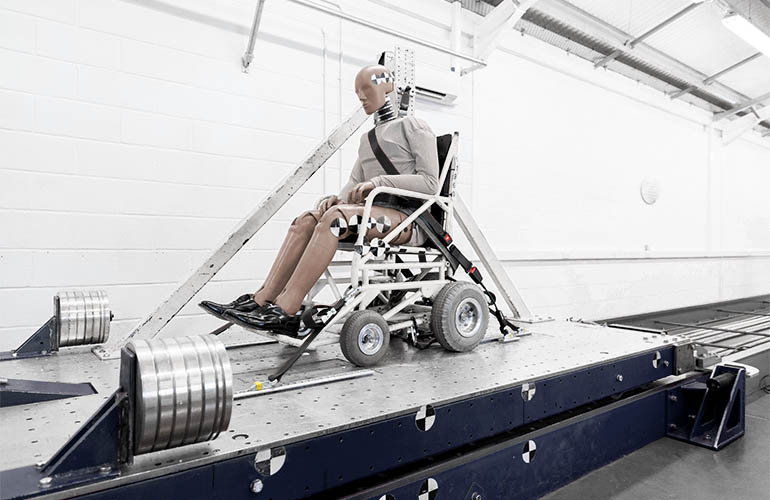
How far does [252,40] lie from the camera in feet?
11.5

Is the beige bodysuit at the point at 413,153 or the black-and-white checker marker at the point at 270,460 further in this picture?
the beige bodysuit at the point at 413,153

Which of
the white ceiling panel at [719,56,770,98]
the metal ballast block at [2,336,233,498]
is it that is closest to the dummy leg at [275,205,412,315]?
the metal ballast block at [2,336,233,498]

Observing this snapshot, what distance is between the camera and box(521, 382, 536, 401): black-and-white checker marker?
201cm

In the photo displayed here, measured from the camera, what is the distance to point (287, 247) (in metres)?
2.39

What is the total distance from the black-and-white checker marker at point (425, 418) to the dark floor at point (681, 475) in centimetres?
84

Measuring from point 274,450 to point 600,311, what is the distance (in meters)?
5.96

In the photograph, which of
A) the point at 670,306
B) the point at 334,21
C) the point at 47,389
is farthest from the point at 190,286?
the point at 670,306

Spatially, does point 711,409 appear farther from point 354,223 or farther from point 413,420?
point 354,223

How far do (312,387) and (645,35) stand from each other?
20.0ft

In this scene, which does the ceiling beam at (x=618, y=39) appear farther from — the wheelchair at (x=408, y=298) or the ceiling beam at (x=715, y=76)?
the wheelchair at (x=408, y=298)

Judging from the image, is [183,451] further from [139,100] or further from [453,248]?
[139,100]

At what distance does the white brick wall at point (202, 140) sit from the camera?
2.96m

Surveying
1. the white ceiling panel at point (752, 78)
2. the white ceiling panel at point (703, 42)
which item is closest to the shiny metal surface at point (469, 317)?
the white ceiling panel at point (703, 42)

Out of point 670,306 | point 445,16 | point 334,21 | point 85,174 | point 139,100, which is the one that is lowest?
point 670,306
